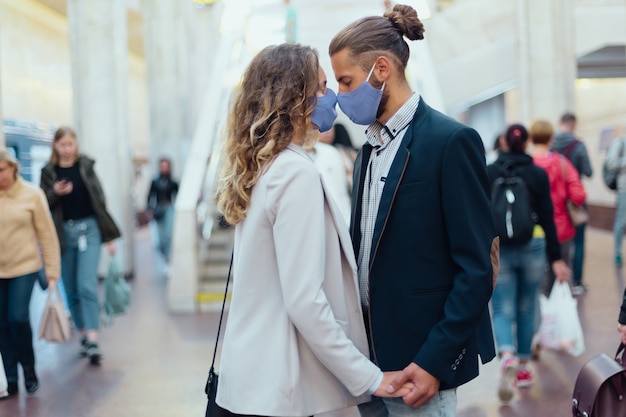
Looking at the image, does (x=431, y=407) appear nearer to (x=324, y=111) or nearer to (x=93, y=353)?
(x=324, y=111)

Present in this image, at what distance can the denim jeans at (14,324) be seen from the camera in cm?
536

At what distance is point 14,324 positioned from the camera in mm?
Answer: 5355

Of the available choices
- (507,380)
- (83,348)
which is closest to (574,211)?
(507,380)

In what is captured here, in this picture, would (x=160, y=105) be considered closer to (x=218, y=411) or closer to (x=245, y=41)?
(x=245, y=41)

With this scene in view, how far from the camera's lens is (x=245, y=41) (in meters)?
13.3

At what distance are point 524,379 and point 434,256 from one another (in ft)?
10.9

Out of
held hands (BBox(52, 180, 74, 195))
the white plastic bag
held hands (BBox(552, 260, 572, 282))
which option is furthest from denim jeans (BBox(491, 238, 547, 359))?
held hands (BBox(52, 180, 74, 195))

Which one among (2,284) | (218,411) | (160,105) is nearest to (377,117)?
(218,411)

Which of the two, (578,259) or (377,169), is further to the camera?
(578,259)

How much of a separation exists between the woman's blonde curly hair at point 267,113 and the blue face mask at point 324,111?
0.36 ft

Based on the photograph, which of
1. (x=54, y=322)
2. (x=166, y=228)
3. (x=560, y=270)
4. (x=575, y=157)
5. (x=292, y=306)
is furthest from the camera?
(x=166, y=228)

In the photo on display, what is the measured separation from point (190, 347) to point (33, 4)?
13.1 m

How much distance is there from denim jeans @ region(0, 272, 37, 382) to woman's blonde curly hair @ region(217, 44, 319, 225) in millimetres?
3730

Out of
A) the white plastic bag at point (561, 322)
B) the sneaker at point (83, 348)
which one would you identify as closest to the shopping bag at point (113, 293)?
the sneaker at point (83, 348)
